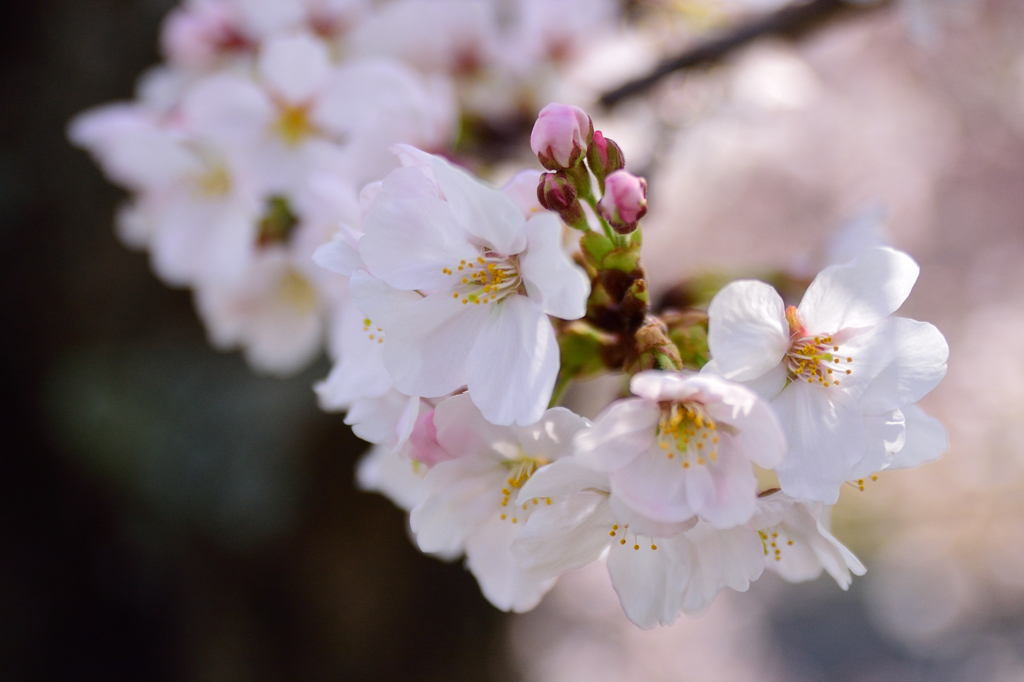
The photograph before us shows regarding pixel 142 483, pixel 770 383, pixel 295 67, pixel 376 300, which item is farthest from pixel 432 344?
pixel 142 483

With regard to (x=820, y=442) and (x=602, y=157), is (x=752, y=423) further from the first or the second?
(x=602, y=157)

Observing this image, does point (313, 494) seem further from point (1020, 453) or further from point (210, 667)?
point (1020, 453)

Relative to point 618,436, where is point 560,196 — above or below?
above

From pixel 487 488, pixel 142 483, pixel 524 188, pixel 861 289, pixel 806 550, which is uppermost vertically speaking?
pixel 524 188

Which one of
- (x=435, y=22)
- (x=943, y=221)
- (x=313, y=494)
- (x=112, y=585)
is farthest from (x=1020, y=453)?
(x=112, y=585)

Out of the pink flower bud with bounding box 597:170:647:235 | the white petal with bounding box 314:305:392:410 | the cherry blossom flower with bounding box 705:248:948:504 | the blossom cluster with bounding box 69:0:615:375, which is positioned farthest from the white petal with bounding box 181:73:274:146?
the cherry blossom flower with bounding box 705:248:948:504

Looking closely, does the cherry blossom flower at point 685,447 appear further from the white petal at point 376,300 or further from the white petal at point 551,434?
the white petal at point 376,300

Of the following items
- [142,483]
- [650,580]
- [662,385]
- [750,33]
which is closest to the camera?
[662,385]
